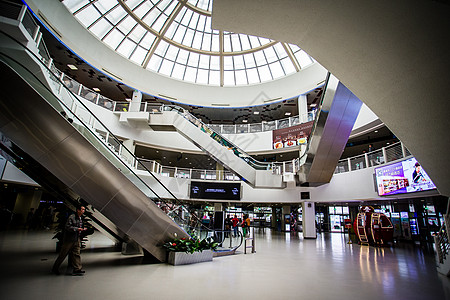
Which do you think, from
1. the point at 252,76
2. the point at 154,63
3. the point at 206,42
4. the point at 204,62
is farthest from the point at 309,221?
the point at 154,63

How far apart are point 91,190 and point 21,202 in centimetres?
1886

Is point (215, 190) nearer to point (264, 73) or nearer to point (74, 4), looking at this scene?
→ point (264, 73)

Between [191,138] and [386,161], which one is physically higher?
[191,138]

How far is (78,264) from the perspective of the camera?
215 inches

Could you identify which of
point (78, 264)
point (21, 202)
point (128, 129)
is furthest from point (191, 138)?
point (21, 202)

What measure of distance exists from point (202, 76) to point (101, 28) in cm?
1077

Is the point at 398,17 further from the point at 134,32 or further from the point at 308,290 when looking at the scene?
the point at 134,32

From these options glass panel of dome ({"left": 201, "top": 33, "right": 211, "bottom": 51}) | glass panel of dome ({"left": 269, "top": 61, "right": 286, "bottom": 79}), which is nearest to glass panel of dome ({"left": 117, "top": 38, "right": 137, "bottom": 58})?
glass panel of dome ({"left": 201, "top": 33, "right": 211, "bottom": 51})

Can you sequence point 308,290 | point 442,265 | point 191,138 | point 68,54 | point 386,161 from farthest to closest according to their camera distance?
point 68,54 → point 191,138 → point 386,161 → point 442,265 → point 308,290

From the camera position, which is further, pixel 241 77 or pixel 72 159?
pixel 241 77

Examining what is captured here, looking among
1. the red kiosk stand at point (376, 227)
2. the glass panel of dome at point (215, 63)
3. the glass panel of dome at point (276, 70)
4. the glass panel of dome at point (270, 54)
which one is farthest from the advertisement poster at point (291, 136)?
the glass panel of dome at point (215, 63)

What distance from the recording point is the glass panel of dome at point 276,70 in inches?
969

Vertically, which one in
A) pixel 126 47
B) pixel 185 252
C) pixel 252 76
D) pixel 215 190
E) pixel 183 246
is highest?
pixel 126 47

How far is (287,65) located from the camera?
79.0 ft
